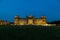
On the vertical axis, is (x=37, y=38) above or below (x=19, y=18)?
below

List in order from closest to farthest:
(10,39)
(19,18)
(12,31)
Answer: (10,39)
(12,31)
(19,18)

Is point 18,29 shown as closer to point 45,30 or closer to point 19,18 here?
point 45,30

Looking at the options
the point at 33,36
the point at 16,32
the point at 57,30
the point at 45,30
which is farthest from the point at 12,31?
the point at 57,30

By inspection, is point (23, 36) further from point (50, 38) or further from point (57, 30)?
point (57, 30)

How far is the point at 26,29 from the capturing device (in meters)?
2.04

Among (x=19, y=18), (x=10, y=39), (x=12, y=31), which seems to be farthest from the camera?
(x=19, y=18)

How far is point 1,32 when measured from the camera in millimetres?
1914

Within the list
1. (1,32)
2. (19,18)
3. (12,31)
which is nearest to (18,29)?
(12,31)

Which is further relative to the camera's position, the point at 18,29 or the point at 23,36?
the point at 18,29

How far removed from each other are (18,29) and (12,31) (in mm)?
102

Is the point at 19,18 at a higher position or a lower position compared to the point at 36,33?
higher

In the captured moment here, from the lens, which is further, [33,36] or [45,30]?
[45,30]

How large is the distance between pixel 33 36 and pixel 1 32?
382 millimetres

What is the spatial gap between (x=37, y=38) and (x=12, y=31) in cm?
33
